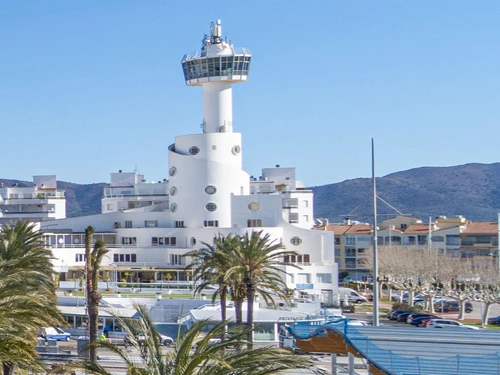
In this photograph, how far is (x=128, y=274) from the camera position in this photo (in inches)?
3605

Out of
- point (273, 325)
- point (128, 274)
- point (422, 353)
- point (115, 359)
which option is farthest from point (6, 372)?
point (128, 274)

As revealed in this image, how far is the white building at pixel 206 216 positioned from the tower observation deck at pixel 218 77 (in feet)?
0.32

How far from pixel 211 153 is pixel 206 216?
6.02m

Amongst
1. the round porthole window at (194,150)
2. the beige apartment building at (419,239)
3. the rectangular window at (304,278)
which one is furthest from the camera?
the beige apartment building at (419,239)

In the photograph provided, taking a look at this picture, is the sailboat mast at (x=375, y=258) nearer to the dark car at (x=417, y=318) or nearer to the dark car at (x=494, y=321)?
the dark car at (x=417, y=318)

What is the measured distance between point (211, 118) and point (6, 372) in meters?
65.2

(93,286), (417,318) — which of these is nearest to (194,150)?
(417,318)

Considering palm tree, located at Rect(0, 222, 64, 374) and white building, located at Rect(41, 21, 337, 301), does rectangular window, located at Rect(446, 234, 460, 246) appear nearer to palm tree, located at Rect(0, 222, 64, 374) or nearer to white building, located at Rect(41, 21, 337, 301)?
white building, located at Rect(41, 21, 337, 301)

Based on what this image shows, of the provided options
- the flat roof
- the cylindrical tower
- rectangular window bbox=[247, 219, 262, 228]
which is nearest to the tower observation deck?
the cylindrical tower

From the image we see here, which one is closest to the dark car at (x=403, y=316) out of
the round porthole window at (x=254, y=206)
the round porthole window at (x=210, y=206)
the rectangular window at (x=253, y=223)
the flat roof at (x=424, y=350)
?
the rectangular window at (x=253, y=223)

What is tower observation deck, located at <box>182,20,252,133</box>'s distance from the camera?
9581cm

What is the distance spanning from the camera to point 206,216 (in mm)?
93438

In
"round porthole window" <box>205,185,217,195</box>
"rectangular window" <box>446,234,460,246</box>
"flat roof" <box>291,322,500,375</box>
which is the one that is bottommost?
"flat roof" <box>291,322,500,375</box>

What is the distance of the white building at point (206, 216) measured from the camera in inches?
3607
